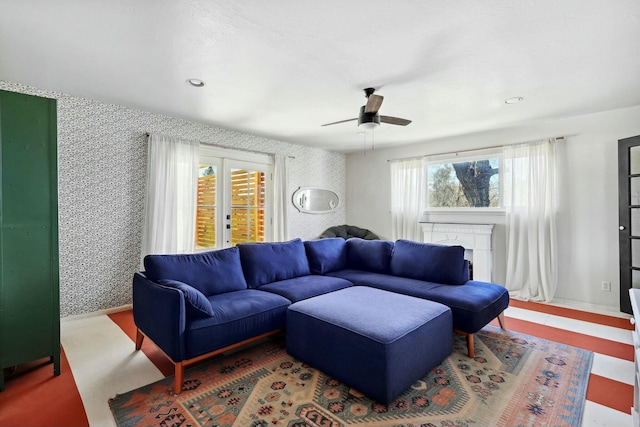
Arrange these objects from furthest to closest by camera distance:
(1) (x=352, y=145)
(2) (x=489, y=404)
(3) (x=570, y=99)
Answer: (1) (x=352, y=145) < (3) (x=570, y=99) < (2) (x=489, y=404)

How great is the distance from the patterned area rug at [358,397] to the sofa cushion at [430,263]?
2.66 ft

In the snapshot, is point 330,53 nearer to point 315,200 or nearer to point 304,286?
point 304,286

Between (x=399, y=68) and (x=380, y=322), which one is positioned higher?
(x=399, y=68)

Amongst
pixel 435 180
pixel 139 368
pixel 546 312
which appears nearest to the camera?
pixel 139 368

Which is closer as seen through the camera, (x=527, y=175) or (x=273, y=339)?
(x=273, y=339)

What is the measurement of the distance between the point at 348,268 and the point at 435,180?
2.25 m

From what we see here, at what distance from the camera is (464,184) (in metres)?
4.82

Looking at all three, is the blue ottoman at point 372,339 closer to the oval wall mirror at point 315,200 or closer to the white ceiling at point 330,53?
the white ceiling at point 330,53

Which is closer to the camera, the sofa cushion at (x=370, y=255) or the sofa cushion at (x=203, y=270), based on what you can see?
the sofa cushion at (x=203, y=270)

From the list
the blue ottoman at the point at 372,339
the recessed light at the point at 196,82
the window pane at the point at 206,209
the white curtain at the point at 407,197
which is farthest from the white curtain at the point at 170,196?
the white curtain at the point at 407,197

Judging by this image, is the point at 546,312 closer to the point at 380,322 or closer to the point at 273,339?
the point at 380,322

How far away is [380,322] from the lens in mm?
2061

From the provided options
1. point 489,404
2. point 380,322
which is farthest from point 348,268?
point 489,404

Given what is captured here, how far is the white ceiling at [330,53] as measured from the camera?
1.79 meters
